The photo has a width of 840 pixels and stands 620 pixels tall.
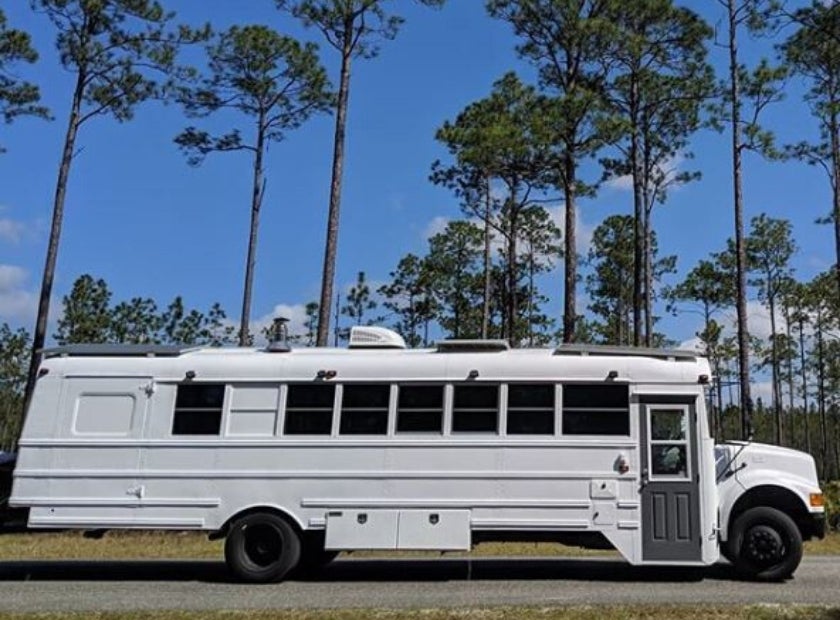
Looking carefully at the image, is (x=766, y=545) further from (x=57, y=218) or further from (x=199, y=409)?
(x=57, y=218)

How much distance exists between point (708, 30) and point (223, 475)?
21164 millimetres

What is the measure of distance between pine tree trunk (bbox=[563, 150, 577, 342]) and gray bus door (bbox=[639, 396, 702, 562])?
13146 mm

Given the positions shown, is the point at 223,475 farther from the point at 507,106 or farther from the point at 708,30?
the point at 708,30

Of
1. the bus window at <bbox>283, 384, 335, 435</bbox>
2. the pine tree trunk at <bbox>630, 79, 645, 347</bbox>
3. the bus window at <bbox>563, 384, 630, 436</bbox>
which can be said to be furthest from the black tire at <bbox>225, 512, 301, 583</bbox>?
the pine tree trunk at <bbox>630, 79, 645, 347</bbox>

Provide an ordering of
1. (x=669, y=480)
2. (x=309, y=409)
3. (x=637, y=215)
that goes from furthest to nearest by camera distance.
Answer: (x=637, y=215), (x=309, y=409), (x=669, y=480)

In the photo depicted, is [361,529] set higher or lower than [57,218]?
lower

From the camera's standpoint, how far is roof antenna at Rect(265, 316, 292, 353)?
10484 millimetres

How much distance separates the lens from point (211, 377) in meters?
10.1

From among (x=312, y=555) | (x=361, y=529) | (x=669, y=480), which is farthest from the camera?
(x=312, y=555)

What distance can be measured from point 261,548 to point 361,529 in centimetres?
123

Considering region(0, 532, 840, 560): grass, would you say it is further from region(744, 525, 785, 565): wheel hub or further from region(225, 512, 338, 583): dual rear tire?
region(744, 525, 785, 565): wheel hub

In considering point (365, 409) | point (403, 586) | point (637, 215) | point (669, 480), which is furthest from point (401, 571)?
point (637, 215)

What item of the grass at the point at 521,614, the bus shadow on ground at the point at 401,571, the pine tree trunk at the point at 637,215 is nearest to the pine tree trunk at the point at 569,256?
the pine tree trunk at the point at 637,215

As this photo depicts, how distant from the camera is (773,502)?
9.70m
